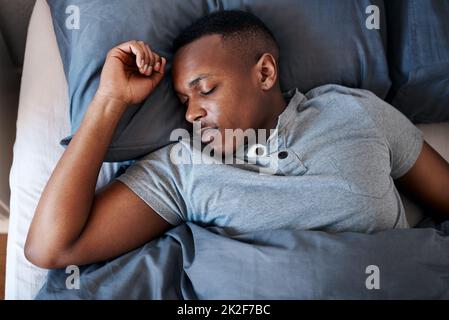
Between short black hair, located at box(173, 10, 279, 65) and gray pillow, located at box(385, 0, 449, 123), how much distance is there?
33cm

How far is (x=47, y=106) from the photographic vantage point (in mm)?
1076

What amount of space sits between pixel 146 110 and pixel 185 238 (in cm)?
29

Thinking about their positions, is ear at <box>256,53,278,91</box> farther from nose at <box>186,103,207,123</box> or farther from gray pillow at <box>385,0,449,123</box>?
gray pillow at <box>385,0,449,123</box>

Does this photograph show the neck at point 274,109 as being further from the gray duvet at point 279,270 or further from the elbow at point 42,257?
the elbow at point 42,257

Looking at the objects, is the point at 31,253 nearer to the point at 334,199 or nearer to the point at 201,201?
the point at 201,201

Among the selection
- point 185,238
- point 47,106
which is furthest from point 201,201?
point 47,106

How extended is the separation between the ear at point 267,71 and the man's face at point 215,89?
39 millimetres

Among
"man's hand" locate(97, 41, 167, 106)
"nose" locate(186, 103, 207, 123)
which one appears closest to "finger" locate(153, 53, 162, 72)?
"man's hand" locate(97, 41, 167, 106)

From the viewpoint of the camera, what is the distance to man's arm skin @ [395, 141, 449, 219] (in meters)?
1.04

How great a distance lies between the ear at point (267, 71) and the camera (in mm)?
1017

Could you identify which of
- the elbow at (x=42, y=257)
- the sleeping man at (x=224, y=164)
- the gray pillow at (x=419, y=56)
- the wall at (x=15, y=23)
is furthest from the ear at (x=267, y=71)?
the wall at (x=15, y=23)

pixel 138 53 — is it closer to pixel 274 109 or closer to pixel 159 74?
pixel 159 74

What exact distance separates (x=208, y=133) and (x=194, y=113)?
50mm

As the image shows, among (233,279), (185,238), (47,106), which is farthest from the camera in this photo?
(47,106)
